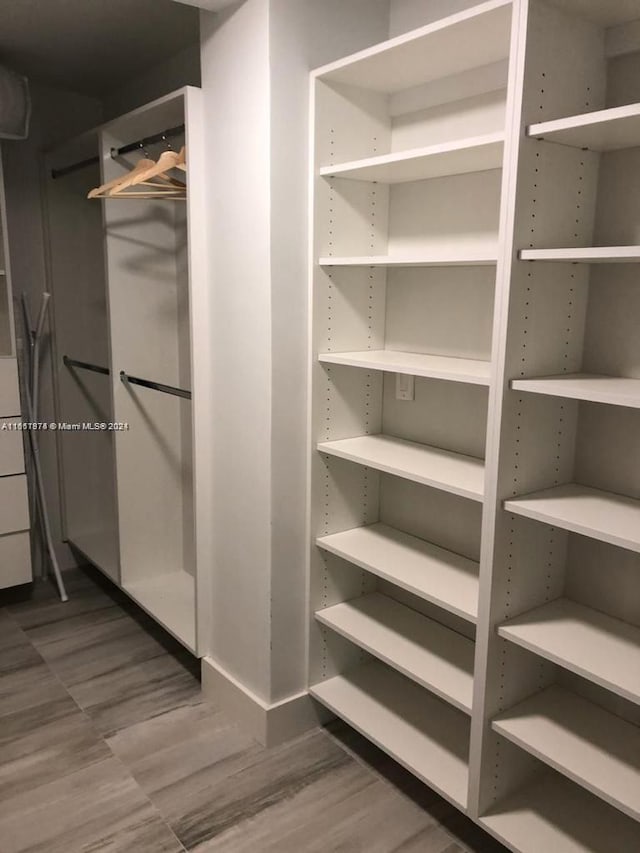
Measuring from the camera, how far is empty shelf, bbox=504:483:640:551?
1.47 meters

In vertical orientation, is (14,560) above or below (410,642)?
below

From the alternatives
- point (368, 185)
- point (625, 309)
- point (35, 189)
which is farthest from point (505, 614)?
point (35, 189)

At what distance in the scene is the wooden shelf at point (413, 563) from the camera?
1.92 metres

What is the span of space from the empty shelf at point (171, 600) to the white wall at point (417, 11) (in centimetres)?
219

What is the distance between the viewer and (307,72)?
206cm

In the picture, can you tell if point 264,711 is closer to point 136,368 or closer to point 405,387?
point 405,387

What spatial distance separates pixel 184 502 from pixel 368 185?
176 centimetres

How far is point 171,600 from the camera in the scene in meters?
3.01

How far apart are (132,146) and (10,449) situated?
1.40 metres

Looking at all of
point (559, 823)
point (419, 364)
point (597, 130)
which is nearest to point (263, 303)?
point (419, 364)

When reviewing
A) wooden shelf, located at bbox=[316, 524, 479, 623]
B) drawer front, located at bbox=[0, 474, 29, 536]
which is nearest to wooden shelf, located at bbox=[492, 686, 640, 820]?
wooden shelf, located at bbox=[316, 524, 479, 623]

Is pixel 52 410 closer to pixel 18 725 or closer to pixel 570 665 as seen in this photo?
pixel 18 725

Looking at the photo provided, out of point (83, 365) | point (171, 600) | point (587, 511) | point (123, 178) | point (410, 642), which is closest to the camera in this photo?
point (587, 511)

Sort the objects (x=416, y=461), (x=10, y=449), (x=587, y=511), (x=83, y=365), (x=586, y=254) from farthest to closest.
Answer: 1. (x=83, y=365)
2. (x=10, y=449)
3. (x=416, y=461)
4. (x=587, y=511)
5. (x=586, y=254)
